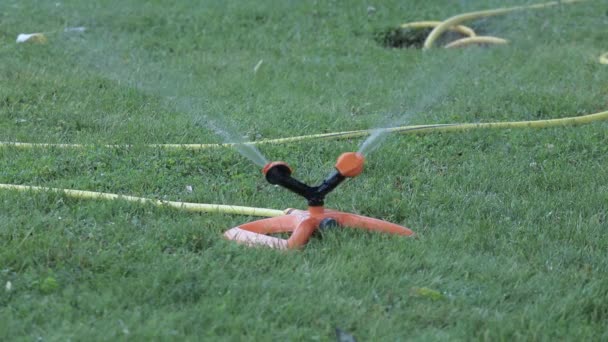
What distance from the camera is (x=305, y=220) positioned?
12.3 feet

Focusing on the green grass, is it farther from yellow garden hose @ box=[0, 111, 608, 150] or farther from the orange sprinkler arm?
the orange sprinkler arm

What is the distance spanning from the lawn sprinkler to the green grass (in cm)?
7

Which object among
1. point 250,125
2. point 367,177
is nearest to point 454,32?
point 250,125

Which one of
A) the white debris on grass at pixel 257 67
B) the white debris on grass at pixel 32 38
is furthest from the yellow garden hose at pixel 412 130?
the white debris on grass at pixel 32 38

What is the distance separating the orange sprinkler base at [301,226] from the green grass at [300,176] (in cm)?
7

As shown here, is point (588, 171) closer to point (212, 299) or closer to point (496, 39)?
point (212, 299)

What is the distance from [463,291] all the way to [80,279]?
1346 mm

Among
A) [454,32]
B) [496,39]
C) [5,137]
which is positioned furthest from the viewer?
[454,32]

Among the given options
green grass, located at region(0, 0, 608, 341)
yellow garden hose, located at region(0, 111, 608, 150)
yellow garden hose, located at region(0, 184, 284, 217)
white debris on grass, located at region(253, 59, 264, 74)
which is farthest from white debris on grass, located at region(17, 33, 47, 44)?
yellow garden hose, located at region(0, 184, 284, 217)

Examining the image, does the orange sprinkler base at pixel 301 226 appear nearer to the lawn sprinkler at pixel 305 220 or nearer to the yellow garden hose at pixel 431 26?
the lawn sprinkler at pixel 305 220

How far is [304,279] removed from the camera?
11.0ft

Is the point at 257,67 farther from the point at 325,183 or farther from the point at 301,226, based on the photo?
the point at 301,226

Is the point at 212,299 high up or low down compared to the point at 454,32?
up

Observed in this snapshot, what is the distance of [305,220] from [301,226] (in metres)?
0.04
